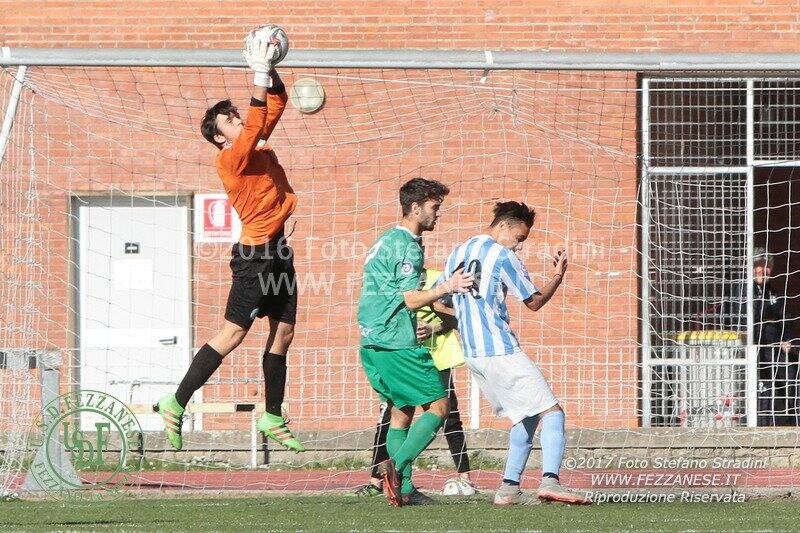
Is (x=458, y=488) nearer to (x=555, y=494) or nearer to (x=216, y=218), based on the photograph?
(x=555, y=494)

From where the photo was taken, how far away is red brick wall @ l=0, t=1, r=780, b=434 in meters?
11.8

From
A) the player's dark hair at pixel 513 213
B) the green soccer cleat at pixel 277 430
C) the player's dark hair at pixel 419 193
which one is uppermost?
the player's dark hair at pixel 419 193

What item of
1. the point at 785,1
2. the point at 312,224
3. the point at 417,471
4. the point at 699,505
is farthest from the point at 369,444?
the point at 785,1

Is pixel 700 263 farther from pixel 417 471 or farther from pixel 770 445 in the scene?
pixel 417 471

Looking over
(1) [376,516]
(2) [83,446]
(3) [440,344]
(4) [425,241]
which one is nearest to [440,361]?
(3) [440,344]

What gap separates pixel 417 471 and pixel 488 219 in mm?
2560

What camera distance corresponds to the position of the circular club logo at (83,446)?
9.24 metres

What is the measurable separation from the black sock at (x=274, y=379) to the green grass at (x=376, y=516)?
0.66 m

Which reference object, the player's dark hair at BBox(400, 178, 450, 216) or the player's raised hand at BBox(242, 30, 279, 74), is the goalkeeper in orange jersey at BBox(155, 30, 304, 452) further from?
the player's dark hair at BBox(400, 178, 450, 216)

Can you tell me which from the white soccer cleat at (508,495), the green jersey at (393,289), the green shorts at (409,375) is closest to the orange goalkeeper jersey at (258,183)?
the green jersey at (393,289)

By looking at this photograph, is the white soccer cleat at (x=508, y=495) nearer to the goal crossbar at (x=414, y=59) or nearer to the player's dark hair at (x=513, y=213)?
the player's dark hair at (x=513, y=213)

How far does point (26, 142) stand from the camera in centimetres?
1134

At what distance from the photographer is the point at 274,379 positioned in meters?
8.02

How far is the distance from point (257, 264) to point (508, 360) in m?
1.65
